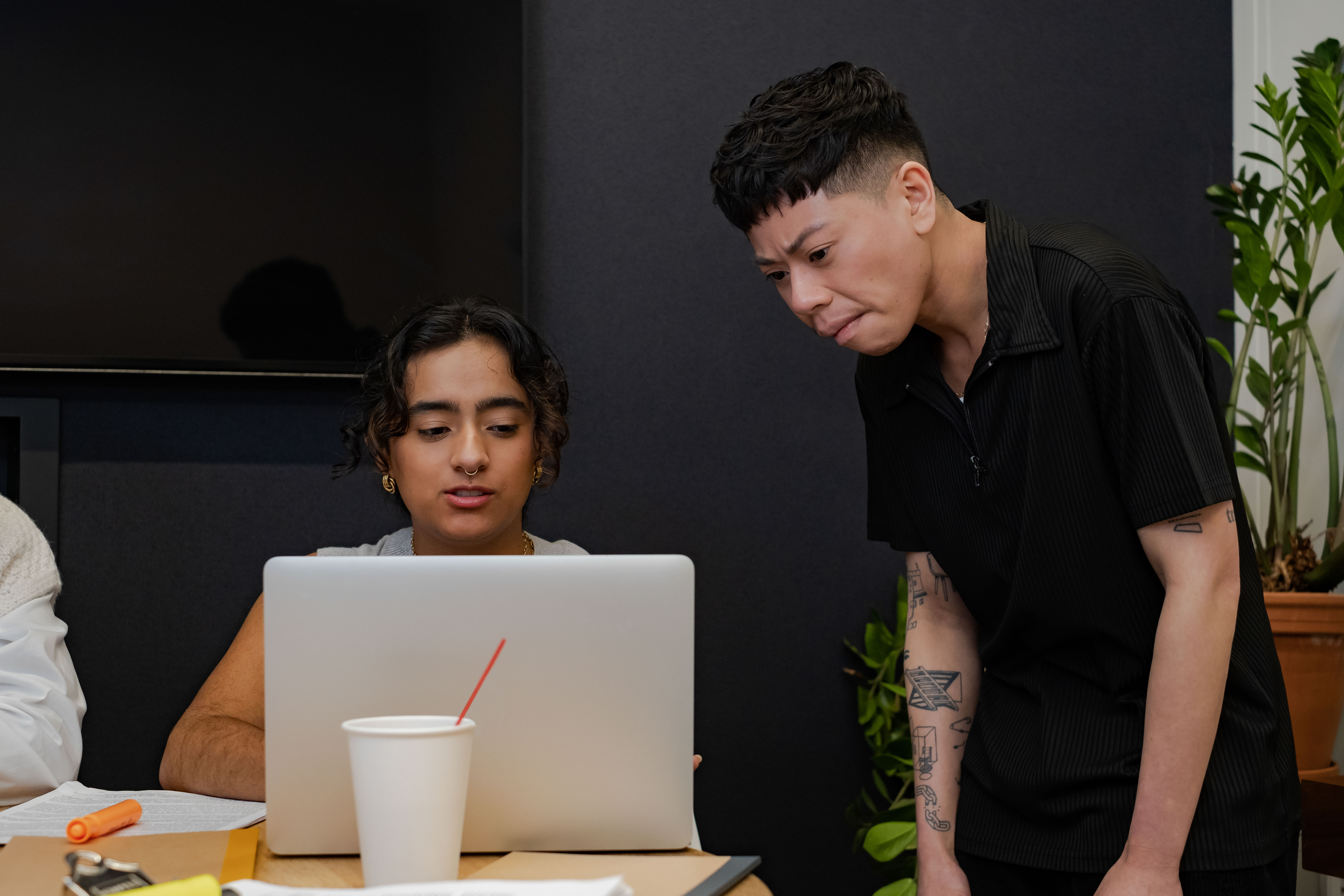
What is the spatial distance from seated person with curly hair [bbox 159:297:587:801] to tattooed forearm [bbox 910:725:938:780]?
682 millimetres

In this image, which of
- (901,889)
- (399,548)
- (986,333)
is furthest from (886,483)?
(901,889)

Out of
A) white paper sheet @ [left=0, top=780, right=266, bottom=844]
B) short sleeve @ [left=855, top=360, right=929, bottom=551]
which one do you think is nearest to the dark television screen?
short sleeve @ [left=855, top=360, right=929, bottom=551]

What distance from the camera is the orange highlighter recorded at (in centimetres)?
95

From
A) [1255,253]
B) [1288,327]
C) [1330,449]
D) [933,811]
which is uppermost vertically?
[1255,253]

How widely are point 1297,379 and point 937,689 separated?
1.43 m

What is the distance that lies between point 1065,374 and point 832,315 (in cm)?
26

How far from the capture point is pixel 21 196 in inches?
82.0

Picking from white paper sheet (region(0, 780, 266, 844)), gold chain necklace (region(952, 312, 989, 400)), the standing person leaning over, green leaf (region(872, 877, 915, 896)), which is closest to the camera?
white paper sheet (region(0, 780, 266, 844))

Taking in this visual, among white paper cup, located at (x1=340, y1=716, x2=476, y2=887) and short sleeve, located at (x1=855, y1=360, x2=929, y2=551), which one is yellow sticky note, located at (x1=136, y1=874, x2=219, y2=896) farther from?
short sleeve, located at (x1=855, y1=360, x2=929, y2=551)

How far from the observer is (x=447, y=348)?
5.62ft

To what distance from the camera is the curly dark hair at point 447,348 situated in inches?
67.1

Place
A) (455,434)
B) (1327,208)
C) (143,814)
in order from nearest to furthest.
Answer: (143,814), (455,434), (1327,208)

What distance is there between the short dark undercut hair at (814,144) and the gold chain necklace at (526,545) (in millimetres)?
768

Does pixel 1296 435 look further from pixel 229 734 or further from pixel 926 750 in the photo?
pixel 229 734
